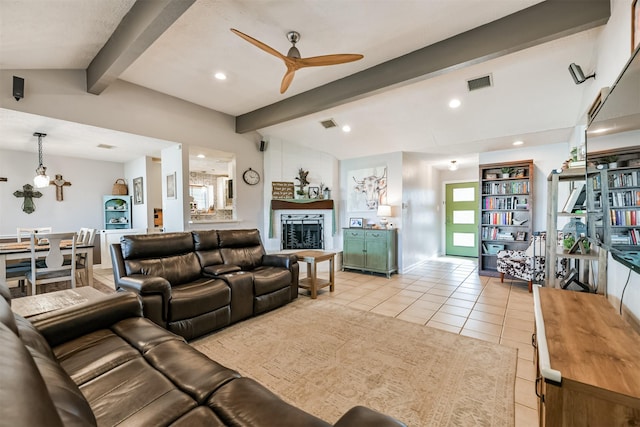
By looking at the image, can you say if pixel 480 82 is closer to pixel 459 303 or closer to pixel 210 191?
pixel 459 303

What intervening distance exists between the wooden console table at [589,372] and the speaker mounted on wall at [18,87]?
4744mm

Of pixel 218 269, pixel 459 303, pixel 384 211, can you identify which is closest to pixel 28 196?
pixel 218 269

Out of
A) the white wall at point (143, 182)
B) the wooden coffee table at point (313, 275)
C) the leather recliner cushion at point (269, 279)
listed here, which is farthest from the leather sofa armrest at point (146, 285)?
the white wall at point (143, 182)

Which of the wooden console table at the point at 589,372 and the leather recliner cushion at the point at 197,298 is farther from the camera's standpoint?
the leather recliner cushion at the point at 197,298

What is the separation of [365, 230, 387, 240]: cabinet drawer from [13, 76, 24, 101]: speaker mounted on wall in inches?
195

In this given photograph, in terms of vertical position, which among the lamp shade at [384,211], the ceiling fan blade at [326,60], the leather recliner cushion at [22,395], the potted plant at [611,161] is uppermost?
the ceiling fan blade at [326,60]

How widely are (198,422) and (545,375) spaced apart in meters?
1.24

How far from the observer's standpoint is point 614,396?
878 millimetres

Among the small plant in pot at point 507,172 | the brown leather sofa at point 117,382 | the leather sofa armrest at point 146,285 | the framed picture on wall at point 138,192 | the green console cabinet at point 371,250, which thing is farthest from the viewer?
the framed picture on wall at point 138,192

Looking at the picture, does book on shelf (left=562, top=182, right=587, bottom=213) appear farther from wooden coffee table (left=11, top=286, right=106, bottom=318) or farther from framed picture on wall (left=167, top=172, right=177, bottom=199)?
framed picture on wall (left=167, top=172, right=177, bottom=199)

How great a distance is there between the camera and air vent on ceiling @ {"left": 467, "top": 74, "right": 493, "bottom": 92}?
3.22 meters

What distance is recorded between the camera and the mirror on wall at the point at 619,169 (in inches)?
49.7

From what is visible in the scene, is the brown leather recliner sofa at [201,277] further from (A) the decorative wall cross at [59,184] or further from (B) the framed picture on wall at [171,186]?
(A) the decorative wall cross at [59,184]

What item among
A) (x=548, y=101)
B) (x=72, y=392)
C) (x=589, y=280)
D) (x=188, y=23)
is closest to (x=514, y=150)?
(x=548, y=101)
